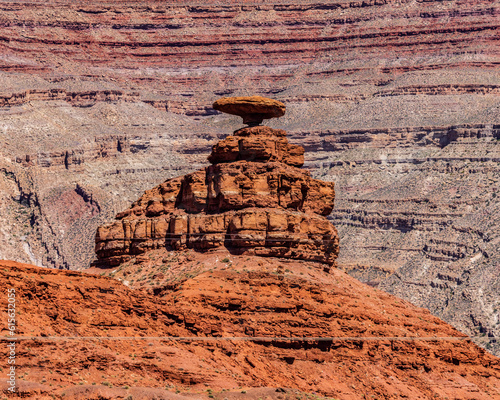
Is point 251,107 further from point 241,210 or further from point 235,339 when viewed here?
point 235,339

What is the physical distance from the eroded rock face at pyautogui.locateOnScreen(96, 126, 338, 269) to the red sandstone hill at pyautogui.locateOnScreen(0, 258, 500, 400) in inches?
34.4

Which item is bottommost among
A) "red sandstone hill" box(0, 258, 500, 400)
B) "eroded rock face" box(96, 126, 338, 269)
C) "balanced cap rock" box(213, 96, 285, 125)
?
"red sandstone hill" box(0, 258, 500, 400)

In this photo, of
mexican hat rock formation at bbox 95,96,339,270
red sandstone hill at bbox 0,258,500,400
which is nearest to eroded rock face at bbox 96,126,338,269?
mexican hat rock formation at bbox 95,96,339,270

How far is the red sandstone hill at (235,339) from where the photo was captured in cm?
4166

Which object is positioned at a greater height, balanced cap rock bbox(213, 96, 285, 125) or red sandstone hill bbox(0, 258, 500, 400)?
balanced cap rock bbox(213, 96, 285, 125)

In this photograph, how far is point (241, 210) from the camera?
57281 mm

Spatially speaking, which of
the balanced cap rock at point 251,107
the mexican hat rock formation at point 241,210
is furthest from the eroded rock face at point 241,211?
the balanced cap rock at point 251,107

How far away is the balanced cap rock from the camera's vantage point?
62188 millimetres

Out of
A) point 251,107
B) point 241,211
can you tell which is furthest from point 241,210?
point 251,107

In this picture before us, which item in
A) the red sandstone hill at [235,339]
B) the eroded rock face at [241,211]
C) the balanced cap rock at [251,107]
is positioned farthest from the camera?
the balanced cap rock at [251,107]

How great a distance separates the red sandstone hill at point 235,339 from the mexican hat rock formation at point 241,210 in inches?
33.5

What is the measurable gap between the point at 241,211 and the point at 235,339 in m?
8.29

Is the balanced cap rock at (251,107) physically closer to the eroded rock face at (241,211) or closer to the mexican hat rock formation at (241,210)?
the mexican hat rock formation at (241,210)

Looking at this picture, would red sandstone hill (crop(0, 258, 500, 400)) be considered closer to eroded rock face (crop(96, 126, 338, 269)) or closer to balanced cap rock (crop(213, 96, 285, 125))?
eroded rock face (crop(96, 126, 338, 269))
